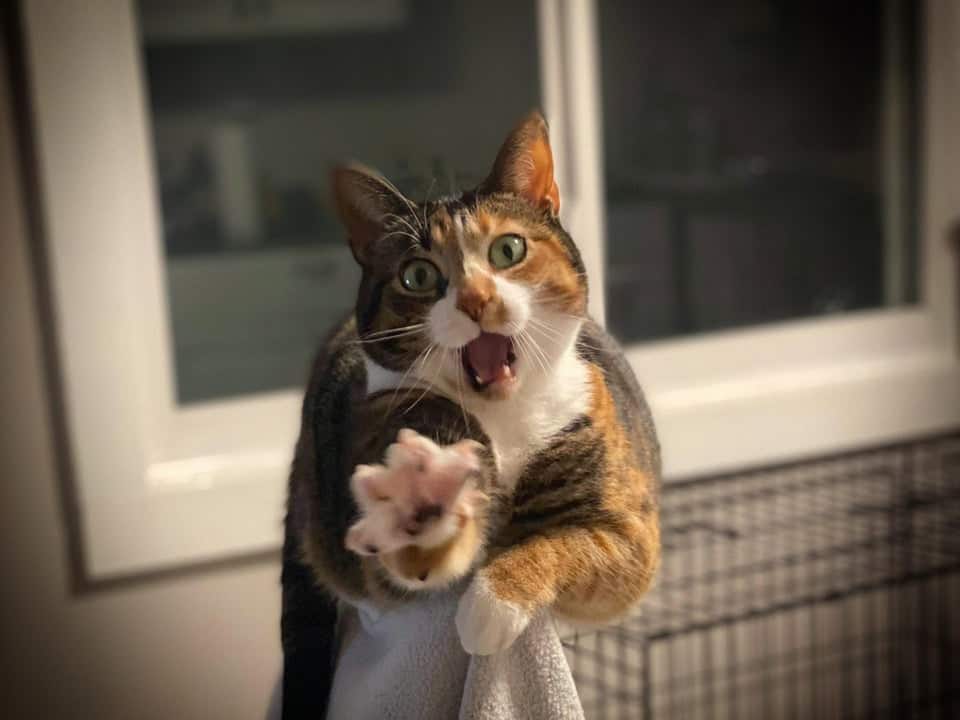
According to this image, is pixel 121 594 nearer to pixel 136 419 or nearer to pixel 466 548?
pixel 136 419

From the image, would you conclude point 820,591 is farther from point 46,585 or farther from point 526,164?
point 526,164

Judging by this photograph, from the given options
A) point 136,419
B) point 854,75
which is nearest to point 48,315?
point 136,419

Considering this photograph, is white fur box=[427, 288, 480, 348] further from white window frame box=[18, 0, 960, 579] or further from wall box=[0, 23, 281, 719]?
wall box=[0, 23, 281, 719]

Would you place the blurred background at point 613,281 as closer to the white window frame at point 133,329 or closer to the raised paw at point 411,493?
the white window frame at point 133,329

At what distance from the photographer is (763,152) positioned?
4.49ft

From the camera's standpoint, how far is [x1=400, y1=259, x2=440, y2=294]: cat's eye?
0.31 metres

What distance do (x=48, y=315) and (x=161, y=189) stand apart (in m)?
0.19

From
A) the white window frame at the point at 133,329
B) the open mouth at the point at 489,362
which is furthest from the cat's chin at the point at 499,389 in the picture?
the white window frame at the point at 133,329

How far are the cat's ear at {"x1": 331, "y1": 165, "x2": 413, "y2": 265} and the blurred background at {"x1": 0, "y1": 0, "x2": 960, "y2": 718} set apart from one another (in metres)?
0.03

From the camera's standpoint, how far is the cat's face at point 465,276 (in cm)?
31

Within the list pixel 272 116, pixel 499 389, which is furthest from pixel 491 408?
pixel 272 116

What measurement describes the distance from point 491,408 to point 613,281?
0.28 meters

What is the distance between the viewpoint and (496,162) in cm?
32

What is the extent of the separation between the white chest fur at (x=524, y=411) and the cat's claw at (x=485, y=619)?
0.12 ft
